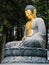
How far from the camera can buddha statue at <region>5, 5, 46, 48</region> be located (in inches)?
518

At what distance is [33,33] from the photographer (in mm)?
13766

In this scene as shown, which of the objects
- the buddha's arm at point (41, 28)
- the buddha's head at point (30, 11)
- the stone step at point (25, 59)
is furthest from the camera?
the buddha's head at point (30, 11)

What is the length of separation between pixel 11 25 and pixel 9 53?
729cm

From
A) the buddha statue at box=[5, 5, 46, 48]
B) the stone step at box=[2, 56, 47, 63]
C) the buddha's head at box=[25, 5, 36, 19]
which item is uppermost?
the buddha's head at box=[25, 5, 36, 19]

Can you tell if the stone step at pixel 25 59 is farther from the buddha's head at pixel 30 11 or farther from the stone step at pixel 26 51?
the buddha's head at pixel 30 11

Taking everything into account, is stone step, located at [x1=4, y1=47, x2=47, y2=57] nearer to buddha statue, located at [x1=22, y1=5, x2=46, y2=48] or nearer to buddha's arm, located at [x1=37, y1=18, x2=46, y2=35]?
buddha statue, located at [x1=22, y1=5, x2=46, y2=48]

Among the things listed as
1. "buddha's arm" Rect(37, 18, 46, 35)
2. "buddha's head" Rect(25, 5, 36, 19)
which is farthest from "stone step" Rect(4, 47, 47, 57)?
"buddha's head" Rect(25, 5, 36, 19)

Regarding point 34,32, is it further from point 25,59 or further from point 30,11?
point 25,59

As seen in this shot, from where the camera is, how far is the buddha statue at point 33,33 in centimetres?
1315

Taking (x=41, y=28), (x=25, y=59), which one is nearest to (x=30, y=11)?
A: (x=41, y=28)

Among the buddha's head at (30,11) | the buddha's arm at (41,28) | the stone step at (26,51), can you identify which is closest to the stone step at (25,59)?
the stone step at (26,51)

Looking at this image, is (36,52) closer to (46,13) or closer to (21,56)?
(21,56)

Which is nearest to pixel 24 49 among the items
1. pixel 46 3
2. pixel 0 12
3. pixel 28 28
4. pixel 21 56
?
pixel 21 56

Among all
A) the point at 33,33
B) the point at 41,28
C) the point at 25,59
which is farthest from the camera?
the point at 33,33
